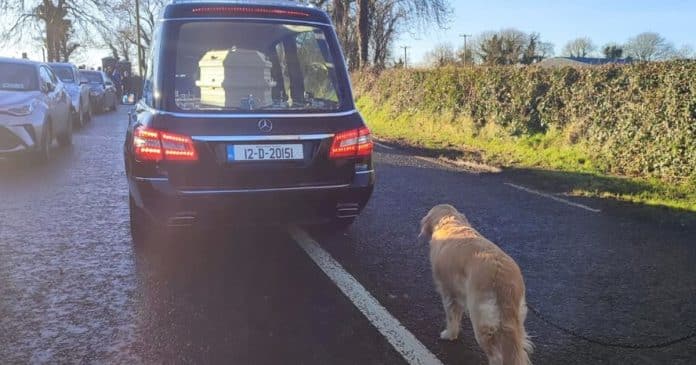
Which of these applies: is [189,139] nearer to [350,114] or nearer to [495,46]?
[350,114]

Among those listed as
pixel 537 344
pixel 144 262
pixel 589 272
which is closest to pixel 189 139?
pixel 144 262

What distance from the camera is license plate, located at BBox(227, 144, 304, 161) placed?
4.35 metres

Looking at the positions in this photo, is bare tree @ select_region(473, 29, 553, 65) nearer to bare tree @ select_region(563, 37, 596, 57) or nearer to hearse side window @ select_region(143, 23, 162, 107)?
bare tree @ select_region(563, 37, 596, 57)

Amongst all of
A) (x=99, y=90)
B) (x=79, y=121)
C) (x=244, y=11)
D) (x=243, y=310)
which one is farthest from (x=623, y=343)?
(x=99, y=90)

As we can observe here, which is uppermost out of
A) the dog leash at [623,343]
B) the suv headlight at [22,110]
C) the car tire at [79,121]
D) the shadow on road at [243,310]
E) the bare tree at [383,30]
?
the bare tree at [383,30]

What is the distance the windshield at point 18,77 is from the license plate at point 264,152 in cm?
740

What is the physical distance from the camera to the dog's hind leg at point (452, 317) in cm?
334

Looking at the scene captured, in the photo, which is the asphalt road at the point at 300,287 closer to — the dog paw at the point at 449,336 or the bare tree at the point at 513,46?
the dog paw at the point at 449,336

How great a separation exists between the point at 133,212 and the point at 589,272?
3.83m

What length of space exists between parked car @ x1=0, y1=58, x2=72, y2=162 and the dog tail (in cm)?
870

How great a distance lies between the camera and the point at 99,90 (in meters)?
23.0

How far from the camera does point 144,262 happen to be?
15.9 ft

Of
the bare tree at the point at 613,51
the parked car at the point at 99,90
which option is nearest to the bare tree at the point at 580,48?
the bare tree at the point at 613,51

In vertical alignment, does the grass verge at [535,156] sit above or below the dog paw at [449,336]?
above
